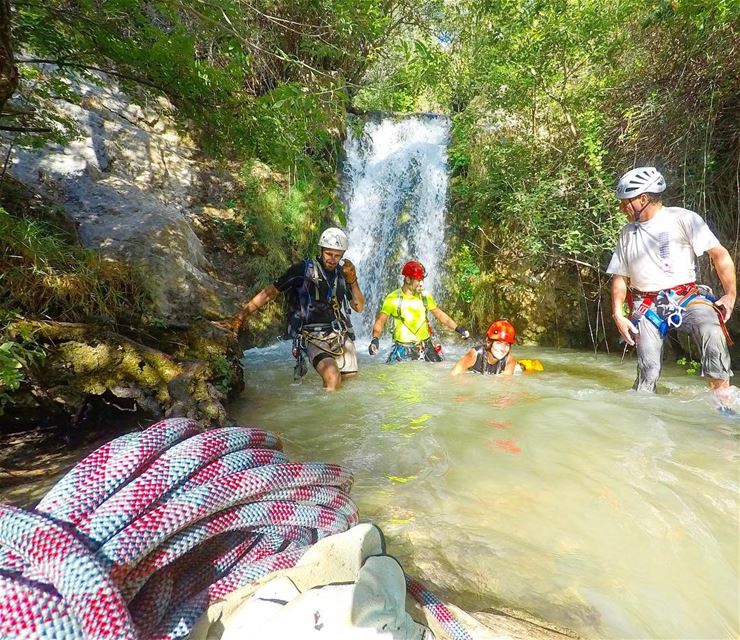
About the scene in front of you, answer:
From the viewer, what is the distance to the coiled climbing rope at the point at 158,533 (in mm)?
685

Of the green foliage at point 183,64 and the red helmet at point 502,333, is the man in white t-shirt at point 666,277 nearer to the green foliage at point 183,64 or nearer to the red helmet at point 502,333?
the red helmet at point 502,333

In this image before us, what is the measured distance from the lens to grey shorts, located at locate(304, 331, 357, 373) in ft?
16.3

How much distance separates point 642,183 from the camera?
3570mm

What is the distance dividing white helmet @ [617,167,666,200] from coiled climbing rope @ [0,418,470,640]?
3.77 meters

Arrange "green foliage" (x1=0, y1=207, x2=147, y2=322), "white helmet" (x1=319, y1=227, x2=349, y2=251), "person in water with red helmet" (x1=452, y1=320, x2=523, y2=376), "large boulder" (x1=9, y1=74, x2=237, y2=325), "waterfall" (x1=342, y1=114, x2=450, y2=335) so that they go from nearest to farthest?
"green foliage" (x1=0, y1=207, x2=147, y2=322) → "large boulder" (x1=9, y1=74, x2=237, y2=325) → "white helmet" (x1=319, y1=227, x2=349, y2=251) → "person in water with red helmet" (x1=452, y1=320, x2=523, y2=376) → "waterfall" (x1=342, y1=114, x2=450, y2=335)

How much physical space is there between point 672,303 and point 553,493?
2.44 meters

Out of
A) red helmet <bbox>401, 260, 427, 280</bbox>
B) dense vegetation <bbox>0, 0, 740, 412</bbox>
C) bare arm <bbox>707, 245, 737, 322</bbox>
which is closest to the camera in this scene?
dense vegetation <bbox>0, 0, 740, 412</bbox>

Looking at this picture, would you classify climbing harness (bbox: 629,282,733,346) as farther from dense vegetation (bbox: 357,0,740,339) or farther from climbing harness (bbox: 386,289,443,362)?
climbing harness (bbox: 386,289,443,362)

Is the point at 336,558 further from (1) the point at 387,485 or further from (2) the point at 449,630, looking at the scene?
(1) the point at 387,485

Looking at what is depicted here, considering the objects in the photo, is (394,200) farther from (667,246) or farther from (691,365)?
(667,246)

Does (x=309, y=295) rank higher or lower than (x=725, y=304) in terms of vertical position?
lower

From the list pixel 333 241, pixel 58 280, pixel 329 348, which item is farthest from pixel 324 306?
pixel 58 280

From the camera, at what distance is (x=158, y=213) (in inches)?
193

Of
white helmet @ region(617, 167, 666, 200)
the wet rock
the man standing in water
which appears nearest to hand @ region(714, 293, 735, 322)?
white helmet @ region(617, 167, 666, 200)
